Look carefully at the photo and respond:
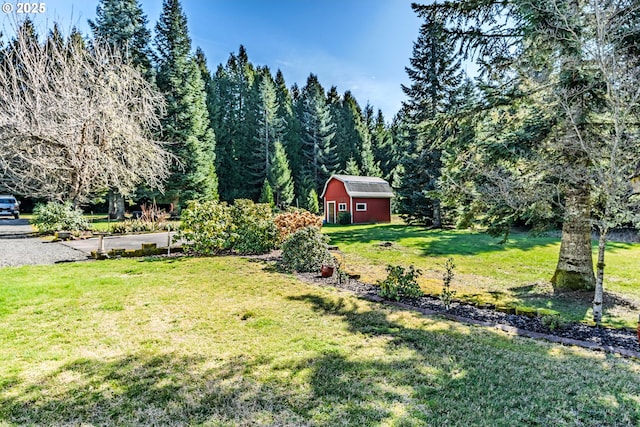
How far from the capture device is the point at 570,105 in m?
5.71

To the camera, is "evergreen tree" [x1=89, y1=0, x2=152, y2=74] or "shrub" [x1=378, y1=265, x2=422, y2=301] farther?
"evergreen tree" [x1=89, y1=0, x2=152, y2=74]

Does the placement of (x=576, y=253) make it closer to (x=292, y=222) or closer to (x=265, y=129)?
(x=292, y=222)

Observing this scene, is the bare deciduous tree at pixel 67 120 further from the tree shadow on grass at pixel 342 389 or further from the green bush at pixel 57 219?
the tree shadow on grass at pixel 342 389

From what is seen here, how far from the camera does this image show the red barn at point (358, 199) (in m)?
25.8

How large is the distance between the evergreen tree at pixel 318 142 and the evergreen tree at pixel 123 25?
17169 millimetres

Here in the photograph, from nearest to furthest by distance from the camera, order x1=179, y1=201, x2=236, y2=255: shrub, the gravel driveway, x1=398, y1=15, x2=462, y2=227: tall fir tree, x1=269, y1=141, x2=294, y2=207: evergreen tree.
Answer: the gravel driveway
x1=179, y1=201, x2=236, y2=255: shrub
x1=398, y1=15, x2=462, y2=227: tall fir tree
x1=269, y1=141, x2=294, y2=207: evergreen tree

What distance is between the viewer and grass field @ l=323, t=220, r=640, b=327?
630 cm

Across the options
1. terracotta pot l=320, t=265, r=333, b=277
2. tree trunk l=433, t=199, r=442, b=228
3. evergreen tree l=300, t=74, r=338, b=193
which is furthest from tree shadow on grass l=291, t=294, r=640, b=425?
evergreen tree l=300, t=74, r=338, b=193

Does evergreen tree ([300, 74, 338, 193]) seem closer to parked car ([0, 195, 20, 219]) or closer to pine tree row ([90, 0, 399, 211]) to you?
pine tree row ([90, 0, 399, 211])

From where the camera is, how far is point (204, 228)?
32.2ft

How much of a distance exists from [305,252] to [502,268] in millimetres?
5602

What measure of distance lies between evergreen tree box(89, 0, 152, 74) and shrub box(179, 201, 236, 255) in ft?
54.6

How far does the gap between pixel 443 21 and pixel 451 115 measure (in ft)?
6.32

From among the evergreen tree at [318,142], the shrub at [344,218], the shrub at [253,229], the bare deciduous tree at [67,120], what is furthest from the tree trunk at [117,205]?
the evergreen tree at [318,142]
